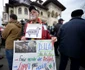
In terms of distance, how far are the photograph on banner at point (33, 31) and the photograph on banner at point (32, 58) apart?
0.13 m

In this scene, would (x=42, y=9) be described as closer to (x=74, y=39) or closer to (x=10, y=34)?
(x=10, y=34)

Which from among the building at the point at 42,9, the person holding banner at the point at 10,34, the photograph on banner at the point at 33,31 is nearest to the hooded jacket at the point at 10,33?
the person holding banner at the point at 10,34

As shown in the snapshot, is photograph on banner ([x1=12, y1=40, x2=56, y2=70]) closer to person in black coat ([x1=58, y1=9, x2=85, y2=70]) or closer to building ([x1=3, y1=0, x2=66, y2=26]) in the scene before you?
person in black coat ([x1=58, y1=9, x2=85, y2=70])

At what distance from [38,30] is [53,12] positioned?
43.4 meters

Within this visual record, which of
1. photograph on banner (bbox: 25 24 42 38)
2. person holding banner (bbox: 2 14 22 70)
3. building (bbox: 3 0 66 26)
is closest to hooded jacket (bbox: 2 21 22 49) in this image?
person holding banner (bbox: 2 14 22 70)

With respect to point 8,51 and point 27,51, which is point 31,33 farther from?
point 8,51

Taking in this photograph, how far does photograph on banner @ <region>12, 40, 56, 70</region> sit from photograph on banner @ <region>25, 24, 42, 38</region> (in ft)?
0.41

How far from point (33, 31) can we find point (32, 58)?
48cm

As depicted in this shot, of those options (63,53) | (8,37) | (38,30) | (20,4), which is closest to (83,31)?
(63,53)

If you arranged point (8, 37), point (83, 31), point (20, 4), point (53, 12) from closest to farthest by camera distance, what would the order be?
point (83, 31), point (8, 37), point (20, 4), point (53, 12)

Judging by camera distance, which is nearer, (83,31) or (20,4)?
(83,31)

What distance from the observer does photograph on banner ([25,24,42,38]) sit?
10.6 ft

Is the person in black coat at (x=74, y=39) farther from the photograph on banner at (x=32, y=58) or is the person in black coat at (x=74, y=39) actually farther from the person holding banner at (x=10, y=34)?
the person holding banner at (x=10, y=34)

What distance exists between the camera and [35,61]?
10.3 feet
